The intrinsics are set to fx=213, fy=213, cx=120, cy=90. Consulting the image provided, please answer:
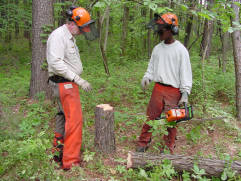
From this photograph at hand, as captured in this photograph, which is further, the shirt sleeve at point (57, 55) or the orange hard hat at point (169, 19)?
the orange hard hat at point (169, 19)

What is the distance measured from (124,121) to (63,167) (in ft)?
7.48

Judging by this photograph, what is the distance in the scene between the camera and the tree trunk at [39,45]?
5676 mm

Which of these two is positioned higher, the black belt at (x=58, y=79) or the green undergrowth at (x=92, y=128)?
the black belt at (x=58, y=79)

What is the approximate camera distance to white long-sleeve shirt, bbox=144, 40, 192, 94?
3.73 meters

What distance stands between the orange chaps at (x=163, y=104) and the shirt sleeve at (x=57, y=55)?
1684 mm

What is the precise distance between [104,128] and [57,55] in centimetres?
149

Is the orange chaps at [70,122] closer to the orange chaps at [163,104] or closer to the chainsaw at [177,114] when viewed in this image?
the orange chaps at [163,104]

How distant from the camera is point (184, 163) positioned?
3416 mm

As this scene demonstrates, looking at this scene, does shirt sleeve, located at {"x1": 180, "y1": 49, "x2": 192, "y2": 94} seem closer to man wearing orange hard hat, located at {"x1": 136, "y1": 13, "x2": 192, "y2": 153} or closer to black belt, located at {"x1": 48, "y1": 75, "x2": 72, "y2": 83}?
man wearing orange hard hat, located at {"x1": 136, "y1": 13, "x2": 192, "y2": 153}

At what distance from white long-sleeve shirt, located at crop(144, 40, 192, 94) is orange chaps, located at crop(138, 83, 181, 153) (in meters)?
0.14

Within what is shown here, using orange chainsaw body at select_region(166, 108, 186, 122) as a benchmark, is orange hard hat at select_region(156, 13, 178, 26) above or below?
above

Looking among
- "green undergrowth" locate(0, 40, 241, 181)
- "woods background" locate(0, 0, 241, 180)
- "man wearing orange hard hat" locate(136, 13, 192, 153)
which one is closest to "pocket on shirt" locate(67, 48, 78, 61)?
"woods background" locate(0, 0, 241, 180)

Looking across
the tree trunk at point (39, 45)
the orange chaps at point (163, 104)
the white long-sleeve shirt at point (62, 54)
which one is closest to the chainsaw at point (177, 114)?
the orange chaps at point (163, 104)

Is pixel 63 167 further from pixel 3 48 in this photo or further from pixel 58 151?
pixel 3 48
